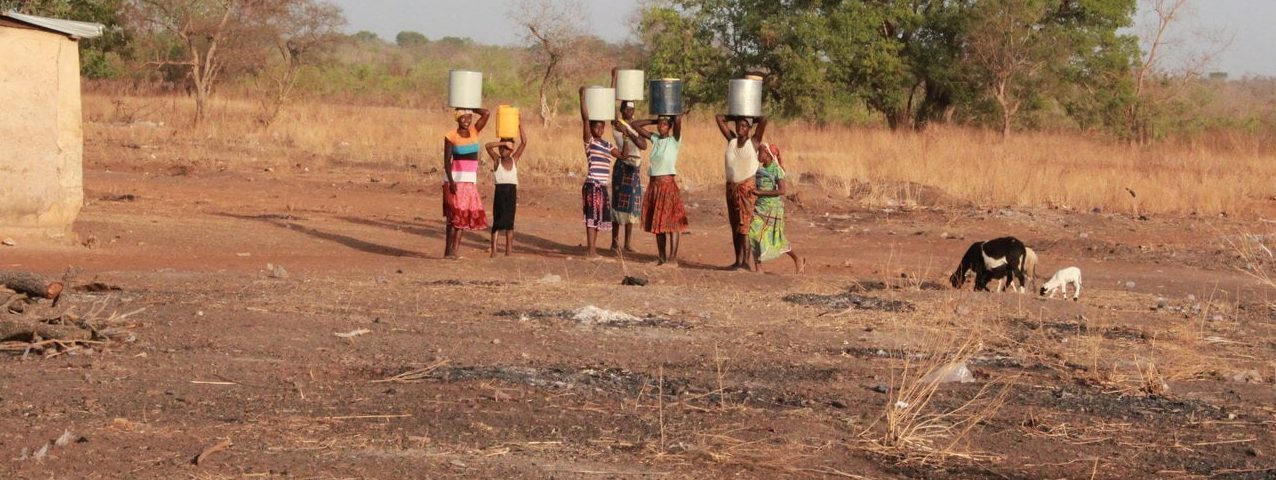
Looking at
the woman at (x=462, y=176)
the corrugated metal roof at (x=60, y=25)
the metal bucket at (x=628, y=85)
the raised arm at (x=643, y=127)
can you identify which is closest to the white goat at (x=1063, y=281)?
the raised arm at (x=643, y=127)

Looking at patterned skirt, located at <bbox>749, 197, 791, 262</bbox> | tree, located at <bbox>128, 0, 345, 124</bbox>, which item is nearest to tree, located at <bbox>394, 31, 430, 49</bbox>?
tree, located at <bbox>128, 0, 345, 124</bbox>

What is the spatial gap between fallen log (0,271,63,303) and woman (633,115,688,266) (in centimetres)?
466

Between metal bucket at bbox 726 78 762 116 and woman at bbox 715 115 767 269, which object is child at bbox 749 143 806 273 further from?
metal bucket at bbox 726 78 762 116

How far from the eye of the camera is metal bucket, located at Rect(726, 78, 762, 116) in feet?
31.0

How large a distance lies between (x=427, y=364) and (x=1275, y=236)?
33.7ft

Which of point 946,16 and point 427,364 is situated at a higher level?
point 946,16

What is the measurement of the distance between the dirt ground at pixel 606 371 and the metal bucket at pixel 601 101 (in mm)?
1130

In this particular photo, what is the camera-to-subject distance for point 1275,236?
44.6 ft

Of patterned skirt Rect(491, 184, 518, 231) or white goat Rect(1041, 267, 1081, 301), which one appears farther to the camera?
patterned skirt Rect(491, 184, 518, 231)

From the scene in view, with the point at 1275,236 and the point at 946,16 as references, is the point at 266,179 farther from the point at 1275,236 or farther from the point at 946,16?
the point at 946,16

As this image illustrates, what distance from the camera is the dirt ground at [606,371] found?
4781 millimetres

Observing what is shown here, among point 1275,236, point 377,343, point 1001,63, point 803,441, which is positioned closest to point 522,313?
point 377,343

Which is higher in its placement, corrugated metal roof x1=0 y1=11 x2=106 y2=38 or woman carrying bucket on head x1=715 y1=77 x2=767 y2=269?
corrugated metal roof x1=0 y1=11 x2=106 y2=38

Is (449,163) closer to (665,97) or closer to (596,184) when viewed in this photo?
(596,184)
